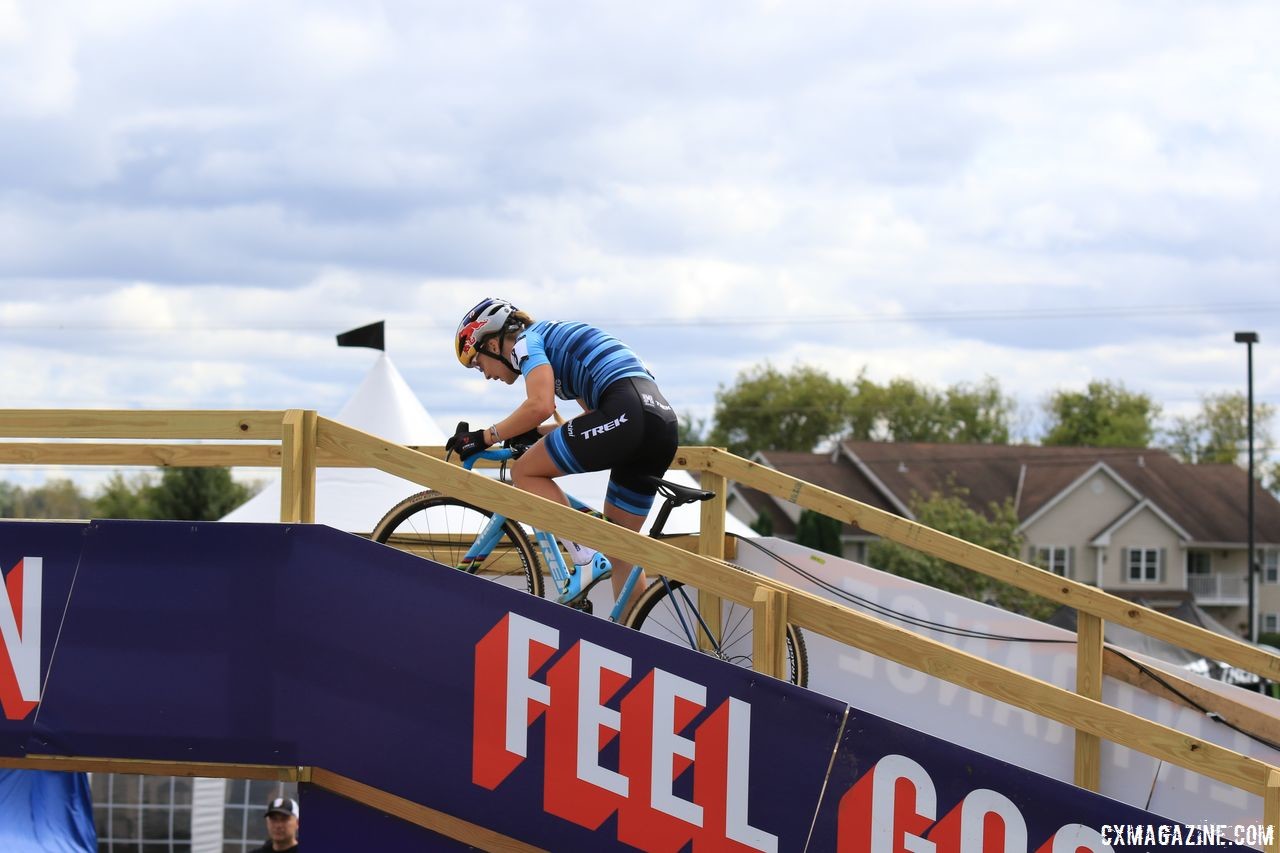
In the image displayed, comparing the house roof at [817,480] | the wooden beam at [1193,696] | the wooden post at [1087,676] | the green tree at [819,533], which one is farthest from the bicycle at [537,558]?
the house roof at [817,480]

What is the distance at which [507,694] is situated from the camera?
15.8ft

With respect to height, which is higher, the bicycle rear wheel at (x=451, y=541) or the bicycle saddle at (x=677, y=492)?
the bicycle saddle at (x=677, y=492)

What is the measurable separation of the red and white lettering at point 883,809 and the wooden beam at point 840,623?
1.19ft

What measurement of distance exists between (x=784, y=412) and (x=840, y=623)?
290 feet

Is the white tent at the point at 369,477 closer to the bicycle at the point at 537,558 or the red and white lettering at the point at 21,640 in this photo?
the bicycle at the point at 537,558

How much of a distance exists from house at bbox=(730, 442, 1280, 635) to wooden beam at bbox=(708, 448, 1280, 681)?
51.5 m

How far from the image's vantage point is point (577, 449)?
5.67 meters

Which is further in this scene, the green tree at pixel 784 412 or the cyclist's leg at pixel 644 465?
the green tree at pixel 784 412

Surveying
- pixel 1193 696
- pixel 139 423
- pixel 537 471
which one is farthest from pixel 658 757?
pixel 1193 696

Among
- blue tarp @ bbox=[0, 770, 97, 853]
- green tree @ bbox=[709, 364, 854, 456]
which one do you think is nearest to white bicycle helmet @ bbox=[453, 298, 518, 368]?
blue tarp @ bbox=[0, 770, 97, 853]

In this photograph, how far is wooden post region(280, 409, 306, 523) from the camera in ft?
16.1

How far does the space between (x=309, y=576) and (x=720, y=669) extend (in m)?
1.57

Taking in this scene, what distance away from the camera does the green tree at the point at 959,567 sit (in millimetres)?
40594

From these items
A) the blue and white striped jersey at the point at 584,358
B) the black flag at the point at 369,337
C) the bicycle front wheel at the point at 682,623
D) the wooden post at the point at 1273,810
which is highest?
the black flag at the point at 369,337
